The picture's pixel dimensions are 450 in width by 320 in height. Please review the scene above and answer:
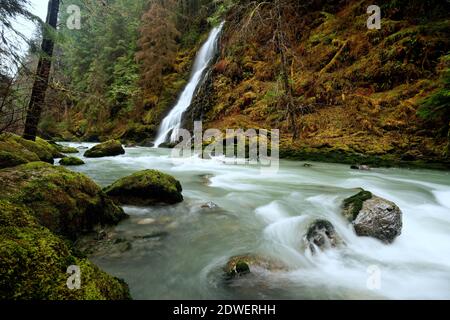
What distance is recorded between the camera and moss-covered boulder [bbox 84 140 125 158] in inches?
500

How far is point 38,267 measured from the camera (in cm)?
190

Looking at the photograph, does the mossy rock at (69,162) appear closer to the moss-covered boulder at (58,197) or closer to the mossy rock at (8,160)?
the mossy rock at (8,160)

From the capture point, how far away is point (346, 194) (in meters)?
5.42

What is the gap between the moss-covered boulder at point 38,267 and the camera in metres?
1.75

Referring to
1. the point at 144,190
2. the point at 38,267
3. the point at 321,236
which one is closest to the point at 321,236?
the point at 321,236

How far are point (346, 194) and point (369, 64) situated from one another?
8317 millimetres

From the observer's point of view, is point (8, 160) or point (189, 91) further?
point (189, 91)

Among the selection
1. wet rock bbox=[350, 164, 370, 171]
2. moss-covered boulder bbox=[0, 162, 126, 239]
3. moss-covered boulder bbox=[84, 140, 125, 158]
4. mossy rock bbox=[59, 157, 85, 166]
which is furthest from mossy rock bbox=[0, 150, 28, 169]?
wet rock bbox=[350, 164, 370, 171]

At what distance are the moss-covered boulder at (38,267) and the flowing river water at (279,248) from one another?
755 millimetres

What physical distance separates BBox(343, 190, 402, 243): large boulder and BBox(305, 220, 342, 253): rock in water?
475mm

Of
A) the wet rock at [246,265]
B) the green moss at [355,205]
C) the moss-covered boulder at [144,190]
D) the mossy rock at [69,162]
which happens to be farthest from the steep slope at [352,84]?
the wet rock at [246,265]

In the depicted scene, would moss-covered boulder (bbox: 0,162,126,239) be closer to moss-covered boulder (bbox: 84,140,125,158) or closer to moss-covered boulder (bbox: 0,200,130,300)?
moss-covered boulder (bbox: 0,200,130,300)

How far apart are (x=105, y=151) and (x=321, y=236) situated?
11.4 meters

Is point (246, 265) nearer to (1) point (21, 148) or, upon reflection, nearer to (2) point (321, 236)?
(2) point (321, 236)
